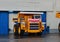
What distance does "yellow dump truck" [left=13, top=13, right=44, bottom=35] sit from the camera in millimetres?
19672

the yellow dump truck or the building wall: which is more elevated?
the building wall

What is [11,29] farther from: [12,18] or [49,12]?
[49,12]

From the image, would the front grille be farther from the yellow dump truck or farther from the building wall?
the building wall

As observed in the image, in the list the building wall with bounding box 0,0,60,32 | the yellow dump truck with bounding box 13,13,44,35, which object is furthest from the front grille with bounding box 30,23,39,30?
the building wall with bounding box 0,0,60,32

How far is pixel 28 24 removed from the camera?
1970cm
